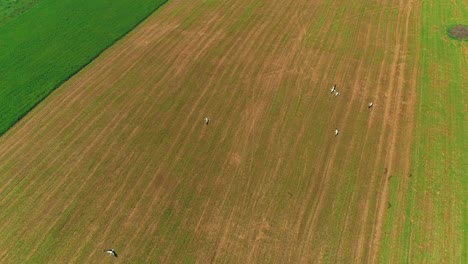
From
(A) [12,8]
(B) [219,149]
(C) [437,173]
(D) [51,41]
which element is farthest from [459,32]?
(A) [12,8]

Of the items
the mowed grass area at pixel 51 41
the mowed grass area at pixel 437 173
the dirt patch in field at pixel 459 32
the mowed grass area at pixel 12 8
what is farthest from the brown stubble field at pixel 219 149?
the mowed grass area at pixel 12 8

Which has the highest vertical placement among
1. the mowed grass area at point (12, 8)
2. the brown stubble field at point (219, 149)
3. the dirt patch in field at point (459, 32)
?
the mowed grass area at point (12, 8)

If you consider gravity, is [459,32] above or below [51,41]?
below

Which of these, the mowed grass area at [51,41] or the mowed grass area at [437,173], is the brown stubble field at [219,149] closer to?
the mowed grass area at [437,173]

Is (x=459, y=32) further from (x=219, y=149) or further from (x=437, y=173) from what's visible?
(x=219, y=149)

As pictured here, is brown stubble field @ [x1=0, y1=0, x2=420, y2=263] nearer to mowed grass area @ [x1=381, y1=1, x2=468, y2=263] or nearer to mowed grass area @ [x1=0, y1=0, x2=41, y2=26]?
mowed grass area @ [x1=381, y1=1, x2=468, y2=263]

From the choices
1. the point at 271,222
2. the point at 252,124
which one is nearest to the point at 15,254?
the point at 271,222

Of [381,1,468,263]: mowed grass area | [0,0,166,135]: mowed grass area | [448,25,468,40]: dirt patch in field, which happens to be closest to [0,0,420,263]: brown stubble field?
[381,1,468,263]: mowed grass area
